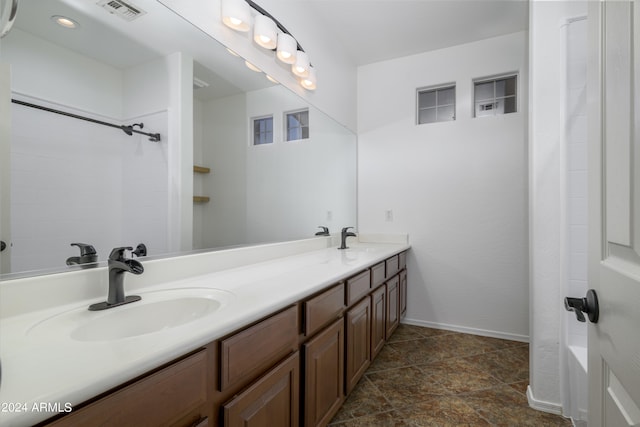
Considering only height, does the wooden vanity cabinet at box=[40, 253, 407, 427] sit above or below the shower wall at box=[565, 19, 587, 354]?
below

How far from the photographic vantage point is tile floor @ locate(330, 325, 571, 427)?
168cm

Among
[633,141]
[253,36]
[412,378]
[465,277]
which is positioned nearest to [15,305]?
[633,141]

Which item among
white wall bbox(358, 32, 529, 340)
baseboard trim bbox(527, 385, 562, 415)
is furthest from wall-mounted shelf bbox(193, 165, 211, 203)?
baseboard trim bbox(527, 385, 562, 415)

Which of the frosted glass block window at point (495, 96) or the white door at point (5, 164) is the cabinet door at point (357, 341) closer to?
the white door at point (5, 164)

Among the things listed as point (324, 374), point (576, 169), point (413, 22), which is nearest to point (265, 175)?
point (324, 374)

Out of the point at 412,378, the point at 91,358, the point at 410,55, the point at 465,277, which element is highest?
the point at 410,55

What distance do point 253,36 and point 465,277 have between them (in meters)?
2.65

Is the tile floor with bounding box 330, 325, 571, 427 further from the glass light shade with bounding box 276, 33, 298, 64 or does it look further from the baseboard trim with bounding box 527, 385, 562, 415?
the glass light shade with bounding box 276, 33, 298, 64

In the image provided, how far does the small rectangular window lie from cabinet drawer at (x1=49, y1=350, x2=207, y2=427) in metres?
1.75

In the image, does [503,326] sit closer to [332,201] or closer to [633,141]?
[332,201]

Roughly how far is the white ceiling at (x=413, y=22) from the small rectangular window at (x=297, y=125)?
0.85 meters

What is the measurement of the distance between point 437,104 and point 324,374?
273 cm

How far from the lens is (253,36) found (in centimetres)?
179

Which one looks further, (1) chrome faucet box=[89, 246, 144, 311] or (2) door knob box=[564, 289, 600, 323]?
(1) chrome faucet box=[89, 246, 144, 311]
